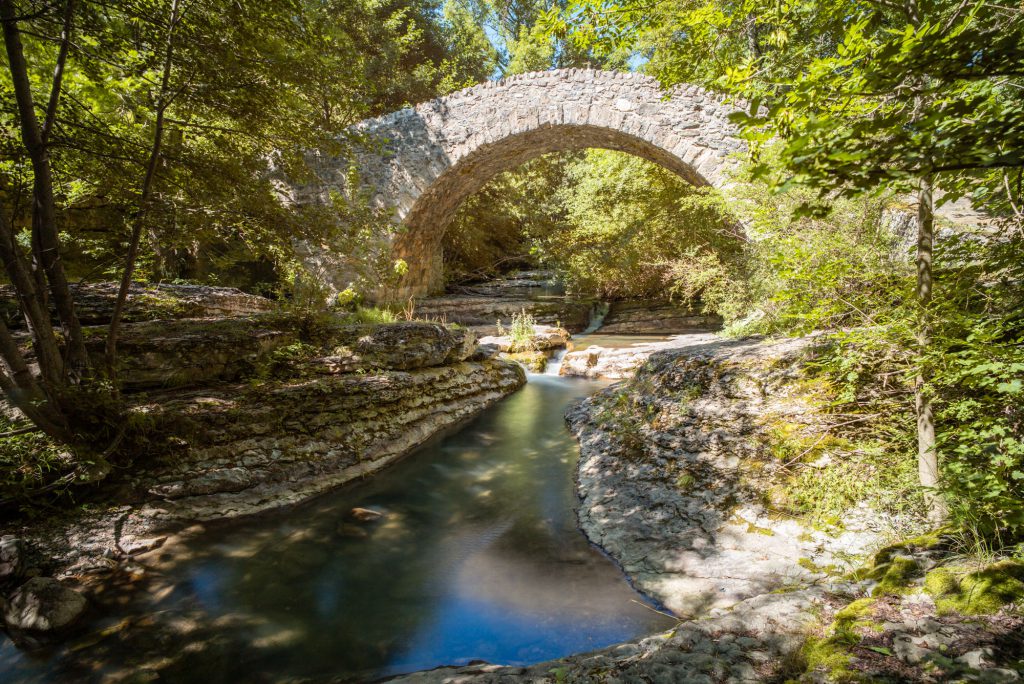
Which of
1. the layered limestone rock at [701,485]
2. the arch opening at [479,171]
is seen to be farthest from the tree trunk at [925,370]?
the arch opening at [479,171]

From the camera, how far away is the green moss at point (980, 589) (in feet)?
5.20

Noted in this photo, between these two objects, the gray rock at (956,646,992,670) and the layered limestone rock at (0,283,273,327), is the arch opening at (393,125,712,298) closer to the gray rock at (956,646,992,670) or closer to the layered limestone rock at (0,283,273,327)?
the layered limestone rock at (0,283,273,327)

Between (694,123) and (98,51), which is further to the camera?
(694,123)

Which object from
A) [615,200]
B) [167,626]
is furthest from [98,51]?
[615,200]

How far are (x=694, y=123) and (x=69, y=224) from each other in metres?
9.59

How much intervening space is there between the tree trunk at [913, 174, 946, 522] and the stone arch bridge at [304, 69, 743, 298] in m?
7.34

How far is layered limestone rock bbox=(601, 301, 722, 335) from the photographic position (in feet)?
35.2

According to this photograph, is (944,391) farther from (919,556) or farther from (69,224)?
(69,224)

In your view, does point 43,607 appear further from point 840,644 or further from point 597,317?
point 597,317

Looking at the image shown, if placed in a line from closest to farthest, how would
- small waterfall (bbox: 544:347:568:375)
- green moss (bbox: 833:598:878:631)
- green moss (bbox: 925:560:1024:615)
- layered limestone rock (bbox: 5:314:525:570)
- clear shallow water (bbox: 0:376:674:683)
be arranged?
green moss (bbox: 925:560:1024:615) < green moss (bbox: 833:598:878:631) < clear shallow water (bbox: 0:376:674:683) < layered limestone rock (bbox: 5:314:525:570) < small waterfall (bbox: 544:347:568:375)

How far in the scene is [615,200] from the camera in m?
11.4

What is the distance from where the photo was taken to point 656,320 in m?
11.4

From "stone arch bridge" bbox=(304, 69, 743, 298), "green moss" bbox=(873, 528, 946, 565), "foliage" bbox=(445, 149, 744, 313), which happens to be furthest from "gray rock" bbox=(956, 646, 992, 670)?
"stone arch bridge" bbox=(304, 69, 743, 298)

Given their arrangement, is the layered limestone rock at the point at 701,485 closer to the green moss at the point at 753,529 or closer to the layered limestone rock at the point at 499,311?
the green moss at the point at 753,529
